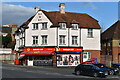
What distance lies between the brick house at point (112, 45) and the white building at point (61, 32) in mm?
3388

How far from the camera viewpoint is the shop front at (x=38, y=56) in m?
46.1

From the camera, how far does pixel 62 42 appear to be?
46406 millimetres

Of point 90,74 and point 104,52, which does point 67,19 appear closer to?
point 104,52

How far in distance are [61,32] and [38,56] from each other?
650cm

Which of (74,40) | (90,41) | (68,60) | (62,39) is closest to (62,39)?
(62,39)

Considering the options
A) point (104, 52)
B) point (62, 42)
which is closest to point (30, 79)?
point (62, 42)

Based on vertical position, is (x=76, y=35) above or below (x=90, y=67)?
above

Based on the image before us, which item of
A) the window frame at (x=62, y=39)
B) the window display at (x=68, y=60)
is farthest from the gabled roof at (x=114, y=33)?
the window frame at (x=62, y=39)

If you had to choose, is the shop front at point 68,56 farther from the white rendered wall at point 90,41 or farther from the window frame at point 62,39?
the white rendered wall at point 90,41

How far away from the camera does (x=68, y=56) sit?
46.7 m

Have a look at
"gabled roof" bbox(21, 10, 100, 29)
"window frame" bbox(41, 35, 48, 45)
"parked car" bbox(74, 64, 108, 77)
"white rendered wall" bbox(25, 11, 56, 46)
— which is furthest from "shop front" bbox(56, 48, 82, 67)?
"parked car" bbox(74, 64, 108, 77)

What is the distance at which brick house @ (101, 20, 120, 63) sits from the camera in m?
51.0

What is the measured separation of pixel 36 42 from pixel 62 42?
509 cm

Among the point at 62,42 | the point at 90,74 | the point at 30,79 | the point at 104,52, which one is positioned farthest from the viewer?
the point at 104,52
